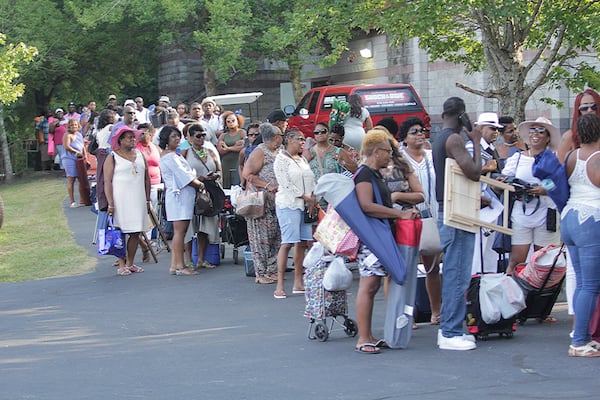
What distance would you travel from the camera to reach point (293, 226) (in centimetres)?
1157

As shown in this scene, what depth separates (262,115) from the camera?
140ft

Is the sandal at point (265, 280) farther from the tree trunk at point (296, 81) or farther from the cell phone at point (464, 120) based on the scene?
the tree trunk at point (296, 81)

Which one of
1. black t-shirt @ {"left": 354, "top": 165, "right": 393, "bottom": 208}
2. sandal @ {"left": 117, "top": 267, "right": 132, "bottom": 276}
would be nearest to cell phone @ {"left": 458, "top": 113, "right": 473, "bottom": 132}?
black t-shirt @ {"left": 354, "top": 165, "right": 393, "bottom": 208}

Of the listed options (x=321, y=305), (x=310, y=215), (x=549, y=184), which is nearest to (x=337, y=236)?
(x=321, y=305)

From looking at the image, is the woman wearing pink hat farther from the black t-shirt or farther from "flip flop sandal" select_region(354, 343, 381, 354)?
"flip flop sandal" select_region(354, 343, 381, 354)

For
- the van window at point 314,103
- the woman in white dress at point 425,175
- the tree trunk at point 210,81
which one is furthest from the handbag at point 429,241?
the tree trunk at point 210,81

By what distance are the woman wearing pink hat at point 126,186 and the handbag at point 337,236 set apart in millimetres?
5537

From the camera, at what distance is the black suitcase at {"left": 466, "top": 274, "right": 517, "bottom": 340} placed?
28.6 feet

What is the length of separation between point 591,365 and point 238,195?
6.05m

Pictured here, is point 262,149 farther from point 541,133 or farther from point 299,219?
point 541,133

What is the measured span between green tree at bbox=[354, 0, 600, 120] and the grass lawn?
5781mm

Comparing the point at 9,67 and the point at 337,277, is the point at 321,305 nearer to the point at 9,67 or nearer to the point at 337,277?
the point at 337,277

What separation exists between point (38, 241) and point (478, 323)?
11.4m

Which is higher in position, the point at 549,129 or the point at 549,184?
the point at 549,129
